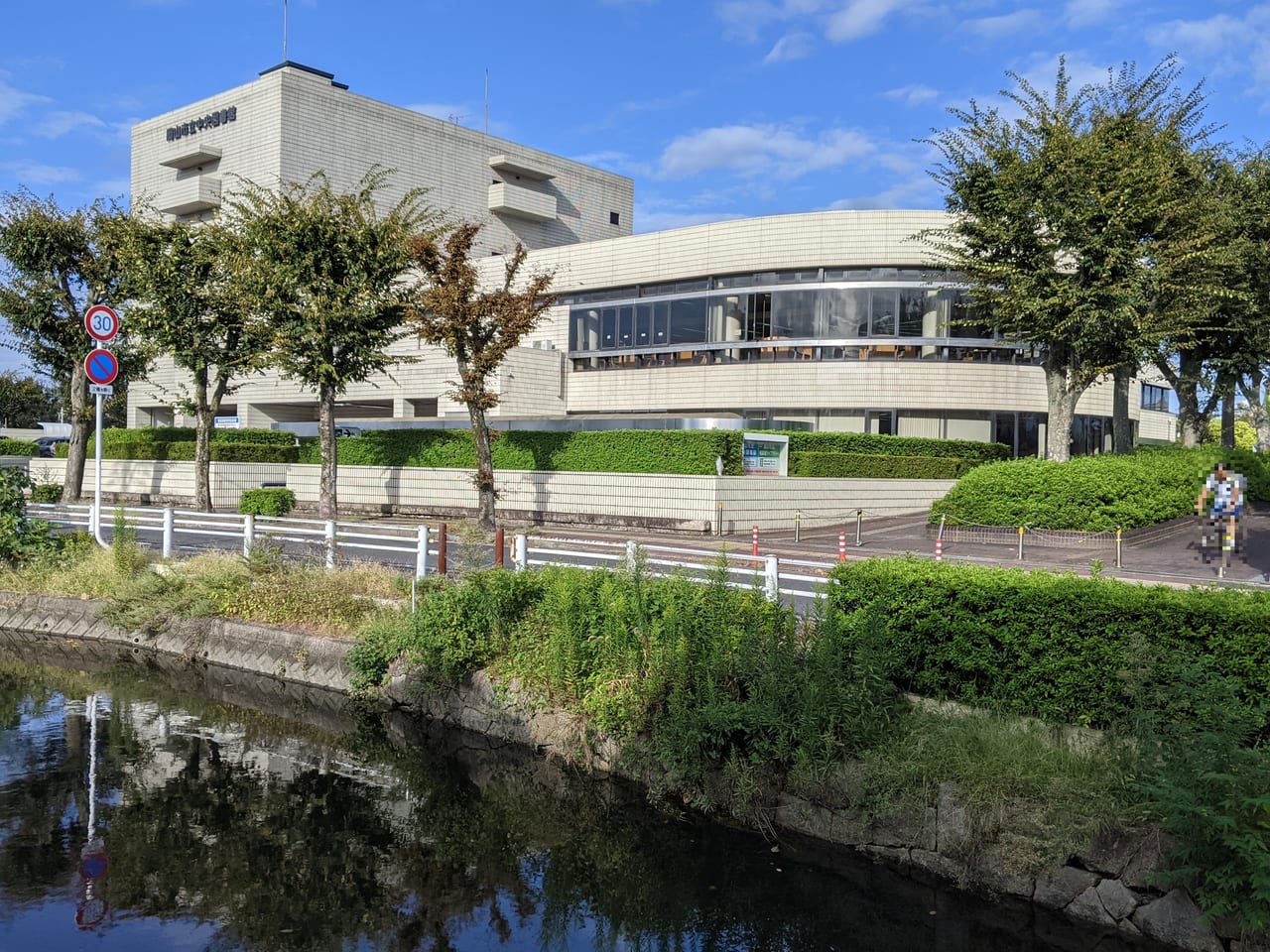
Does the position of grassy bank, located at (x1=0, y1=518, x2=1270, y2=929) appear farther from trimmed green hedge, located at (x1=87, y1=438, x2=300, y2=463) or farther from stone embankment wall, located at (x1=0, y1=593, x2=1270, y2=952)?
trimmed green hedge, located at (x1=87, y1=438, x2=300, y2=463)

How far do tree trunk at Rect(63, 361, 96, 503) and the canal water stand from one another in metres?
24.2

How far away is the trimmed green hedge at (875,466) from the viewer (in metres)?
26.3

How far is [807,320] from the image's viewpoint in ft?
114

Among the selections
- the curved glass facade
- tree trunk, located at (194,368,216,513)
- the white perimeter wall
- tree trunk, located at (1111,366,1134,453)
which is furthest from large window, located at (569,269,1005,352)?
tree trunk, located at (194,368,216,513)

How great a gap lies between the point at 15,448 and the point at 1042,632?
5339 cm

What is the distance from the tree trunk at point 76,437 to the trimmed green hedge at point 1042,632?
1186 inches

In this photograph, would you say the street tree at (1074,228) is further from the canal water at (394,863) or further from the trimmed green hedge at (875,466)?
the canal water at (394,863)

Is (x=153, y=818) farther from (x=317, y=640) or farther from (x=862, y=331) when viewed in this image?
(x=862, y=331)

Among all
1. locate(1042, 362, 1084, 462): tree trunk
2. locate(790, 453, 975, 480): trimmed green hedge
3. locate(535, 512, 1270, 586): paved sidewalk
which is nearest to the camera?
locate(535, 512, 1270, 586): paved sidewalk

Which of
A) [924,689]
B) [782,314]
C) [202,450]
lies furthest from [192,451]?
[924,689]

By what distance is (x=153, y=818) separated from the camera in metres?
8.09

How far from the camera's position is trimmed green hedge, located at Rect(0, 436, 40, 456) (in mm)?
48131

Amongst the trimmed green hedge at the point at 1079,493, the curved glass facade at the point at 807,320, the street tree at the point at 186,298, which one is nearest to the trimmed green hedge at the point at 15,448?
the street tree at the point at 186,298

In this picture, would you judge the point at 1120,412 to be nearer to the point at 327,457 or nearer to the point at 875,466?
the point at 875,466
